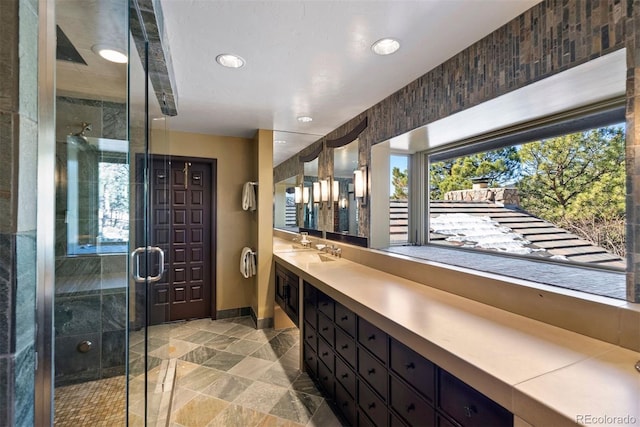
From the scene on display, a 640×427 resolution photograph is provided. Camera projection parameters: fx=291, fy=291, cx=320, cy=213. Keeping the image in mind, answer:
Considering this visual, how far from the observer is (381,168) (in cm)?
272

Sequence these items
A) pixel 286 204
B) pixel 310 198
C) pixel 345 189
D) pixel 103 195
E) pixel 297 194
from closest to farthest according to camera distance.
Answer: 1. pixel 103 195
2. pixel 345 189
3. pixel 310 198
4. pixel 297 194
5. pixel 286 204

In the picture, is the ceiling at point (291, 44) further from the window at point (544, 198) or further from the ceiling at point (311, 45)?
the window at point (544, 198)

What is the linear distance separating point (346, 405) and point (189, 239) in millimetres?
2710

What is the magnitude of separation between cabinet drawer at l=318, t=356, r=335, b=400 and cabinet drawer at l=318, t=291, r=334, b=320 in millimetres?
391

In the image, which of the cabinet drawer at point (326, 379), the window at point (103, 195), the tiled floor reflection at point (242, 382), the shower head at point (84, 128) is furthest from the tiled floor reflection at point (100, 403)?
the shower head at point (84, 128)

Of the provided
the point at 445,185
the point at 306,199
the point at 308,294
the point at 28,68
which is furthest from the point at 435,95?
the point at 306,199

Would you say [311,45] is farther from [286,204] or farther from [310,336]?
[286,204]

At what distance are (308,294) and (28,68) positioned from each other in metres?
2.13

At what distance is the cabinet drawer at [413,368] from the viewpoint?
1.16m

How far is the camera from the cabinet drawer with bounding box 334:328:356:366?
67.4 inches

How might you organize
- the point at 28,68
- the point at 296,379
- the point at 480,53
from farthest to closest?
the point at 296,379 → the point at 480,53 → the point at 28,68

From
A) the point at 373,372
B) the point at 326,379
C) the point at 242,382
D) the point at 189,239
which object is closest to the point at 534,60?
the point at 373,372

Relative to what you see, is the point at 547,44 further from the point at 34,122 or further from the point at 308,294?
the point at 308,294

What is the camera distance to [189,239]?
3.63m
